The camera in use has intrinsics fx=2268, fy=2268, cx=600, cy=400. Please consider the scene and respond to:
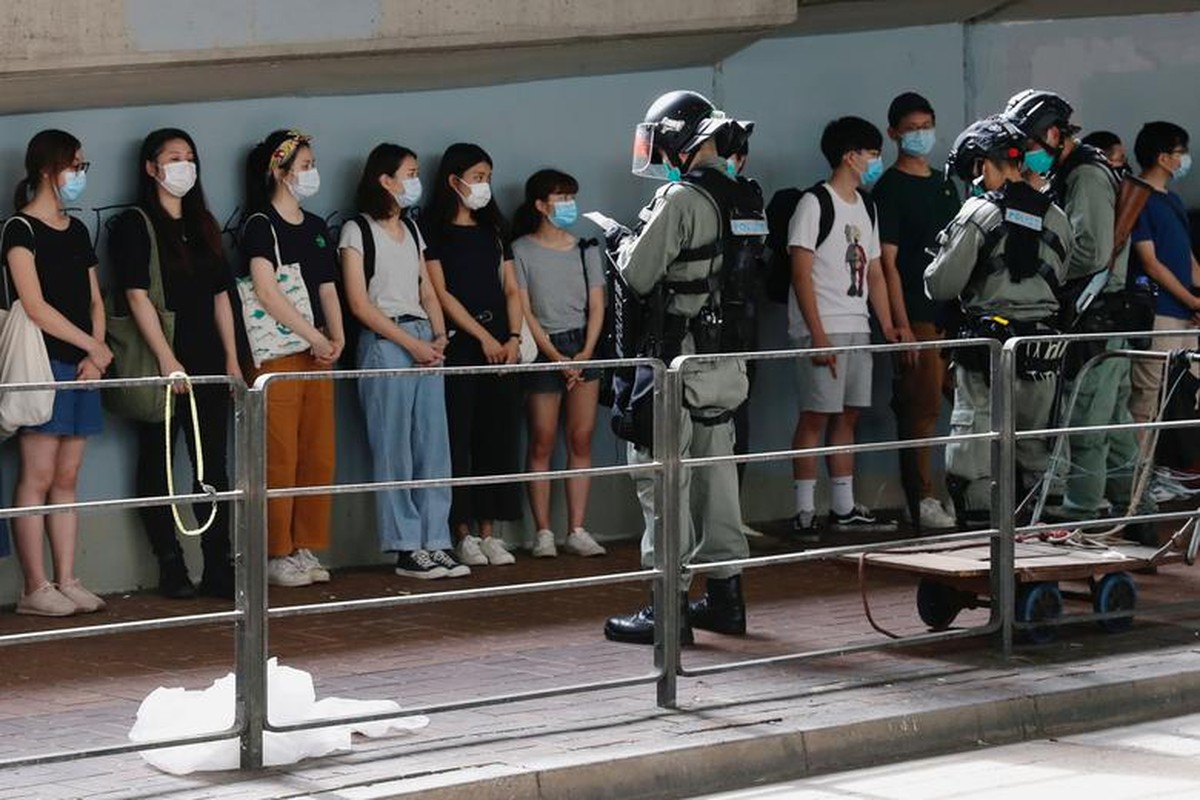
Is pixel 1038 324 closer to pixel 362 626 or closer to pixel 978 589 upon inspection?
pixel 978 589

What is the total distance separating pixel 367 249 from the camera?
1079 centimetres

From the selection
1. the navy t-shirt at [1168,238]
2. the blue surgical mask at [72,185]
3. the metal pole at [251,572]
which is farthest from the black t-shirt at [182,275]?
the navy t-shirt at [1168,238]

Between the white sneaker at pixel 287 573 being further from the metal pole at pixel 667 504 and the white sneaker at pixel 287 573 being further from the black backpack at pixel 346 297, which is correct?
the metal pole at pixel 667 504

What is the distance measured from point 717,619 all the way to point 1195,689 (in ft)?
6.09

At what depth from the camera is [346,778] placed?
6633 millimetres

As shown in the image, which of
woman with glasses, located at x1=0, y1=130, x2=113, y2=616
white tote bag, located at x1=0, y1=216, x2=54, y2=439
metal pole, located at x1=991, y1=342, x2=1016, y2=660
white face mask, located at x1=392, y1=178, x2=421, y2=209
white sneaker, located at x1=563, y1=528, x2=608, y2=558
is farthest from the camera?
white sneaker, located at x1=563, y1=528, x2=608, y2=558

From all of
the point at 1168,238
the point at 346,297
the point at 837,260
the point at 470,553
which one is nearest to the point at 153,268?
the point at 346,297

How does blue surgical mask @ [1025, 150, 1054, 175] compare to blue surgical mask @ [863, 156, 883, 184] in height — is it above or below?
below

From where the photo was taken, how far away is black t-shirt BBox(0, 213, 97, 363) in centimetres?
966

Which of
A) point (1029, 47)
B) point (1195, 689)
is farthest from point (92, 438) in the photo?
point (1029, 47)

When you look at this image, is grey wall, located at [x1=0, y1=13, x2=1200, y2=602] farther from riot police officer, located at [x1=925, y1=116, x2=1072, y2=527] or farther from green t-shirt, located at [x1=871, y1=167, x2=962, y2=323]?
riot police officer, located at [x1=925, y1=116, x2=1072, y2=527]

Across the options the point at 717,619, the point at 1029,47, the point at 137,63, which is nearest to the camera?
the point at 717,619

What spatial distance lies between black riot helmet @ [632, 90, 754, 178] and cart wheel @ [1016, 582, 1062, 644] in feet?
6.82

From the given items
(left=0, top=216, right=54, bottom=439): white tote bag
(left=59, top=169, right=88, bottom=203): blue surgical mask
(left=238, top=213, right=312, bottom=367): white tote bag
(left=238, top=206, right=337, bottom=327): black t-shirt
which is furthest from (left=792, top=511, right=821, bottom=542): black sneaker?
(left=59, top=169, right=88, bottom=203): blue surgical mask
